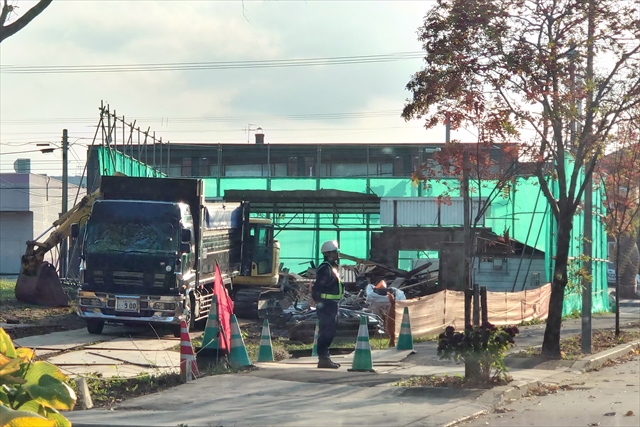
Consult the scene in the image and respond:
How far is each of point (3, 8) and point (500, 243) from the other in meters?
22.7

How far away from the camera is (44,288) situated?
23.6m

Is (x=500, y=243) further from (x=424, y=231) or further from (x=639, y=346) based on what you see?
(x=639, y=346)

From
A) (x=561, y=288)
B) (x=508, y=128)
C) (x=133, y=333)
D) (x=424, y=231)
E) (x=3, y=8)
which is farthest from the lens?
(x=424, y=231)

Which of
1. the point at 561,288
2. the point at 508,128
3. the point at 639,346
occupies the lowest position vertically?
the point at 639,346

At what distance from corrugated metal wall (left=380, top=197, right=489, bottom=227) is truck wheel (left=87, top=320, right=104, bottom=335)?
→ 17.9m

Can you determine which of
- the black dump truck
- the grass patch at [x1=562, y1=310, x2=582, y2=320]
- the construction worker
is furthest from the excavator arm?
the grass patch at [x1=562, y1=310, x2=582, y2=320]

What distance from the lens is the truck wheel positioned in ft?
58.9

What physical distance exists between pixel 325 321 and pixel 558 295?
5947 millimetres

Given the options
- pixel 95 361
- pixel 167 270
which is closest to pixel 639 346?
pixel 167 270

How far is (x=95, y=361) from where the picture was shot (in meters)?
13.3

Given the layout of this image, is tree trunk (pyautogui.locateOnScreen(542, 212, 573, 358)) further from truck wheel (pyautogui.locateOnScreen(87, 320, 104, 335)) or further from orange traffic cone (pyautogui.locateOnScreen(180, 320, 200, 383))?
truck wheel (pyautogui.locateOnScreen(87, 320, 104, 335))

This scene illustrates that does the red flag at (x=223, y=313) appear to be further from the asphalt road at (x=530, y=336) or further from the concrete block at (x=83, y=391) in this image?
the asphalt road at (x=530, y=336)

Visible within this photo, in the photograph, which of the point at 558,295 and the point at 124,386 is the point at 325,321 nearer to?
the point at 124,386

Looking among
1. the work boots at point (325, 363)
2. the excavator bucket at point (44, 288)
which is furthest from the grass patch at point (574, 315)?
the work boots at point (325, 363)
